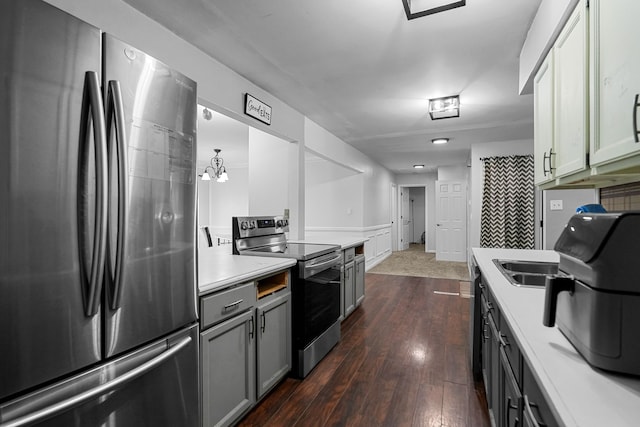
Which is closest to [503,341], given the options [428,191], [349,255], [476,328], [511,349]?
[511,349]

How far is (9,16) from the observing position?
2.63 feet

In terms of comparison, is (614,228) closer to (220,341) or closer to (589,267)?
(589,267)

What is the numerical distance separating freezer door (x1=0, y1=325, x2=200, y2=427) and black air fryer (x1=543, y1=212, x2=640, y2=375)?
4.31ft

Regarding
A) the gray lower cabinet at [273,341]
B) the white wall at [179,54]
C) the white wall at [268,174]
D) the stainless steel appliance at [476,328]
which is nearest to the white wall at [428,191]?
the white wall at [268,174]

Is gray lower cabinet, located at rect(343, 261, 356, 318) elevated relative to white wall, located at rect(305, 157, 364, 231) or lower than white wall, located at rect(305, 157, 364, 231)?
lower

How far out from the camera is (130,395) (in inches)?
43.8

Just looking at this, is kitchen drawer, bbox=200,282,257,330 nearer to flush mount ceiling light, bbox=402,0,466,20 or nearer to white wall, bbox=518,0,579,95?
flush mount ceiling light, bbox=402,0,466,20

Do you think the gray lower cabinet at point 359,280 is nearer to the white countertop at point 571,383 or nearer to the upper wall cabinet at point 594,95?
the upper wall cabinet at point 594,95

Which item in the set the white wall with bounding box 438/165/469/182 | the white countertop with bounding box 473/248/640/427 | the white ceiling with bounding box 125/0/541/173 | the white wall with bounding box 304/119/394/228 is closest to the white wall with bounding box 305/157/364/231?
the white wall with bounding box 304/119/394/228

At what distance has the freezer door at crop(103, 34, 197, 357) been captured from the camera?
1060mm

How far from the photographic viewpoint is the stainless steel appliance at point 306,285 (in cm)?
237

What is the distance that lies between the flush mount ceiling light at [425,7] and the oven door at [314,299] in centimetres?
168

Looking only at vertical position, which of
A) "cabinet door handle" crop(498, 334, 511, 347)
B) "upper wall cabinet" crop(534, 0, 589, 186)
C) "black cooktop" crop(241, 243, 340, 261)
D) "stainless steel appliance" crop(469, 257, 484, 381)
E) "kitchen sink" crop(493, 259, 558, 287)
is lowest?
"stainless steel appliance" crop(469, 257, 484, 381)

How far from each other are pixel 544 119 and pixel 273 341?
213 centimetres
